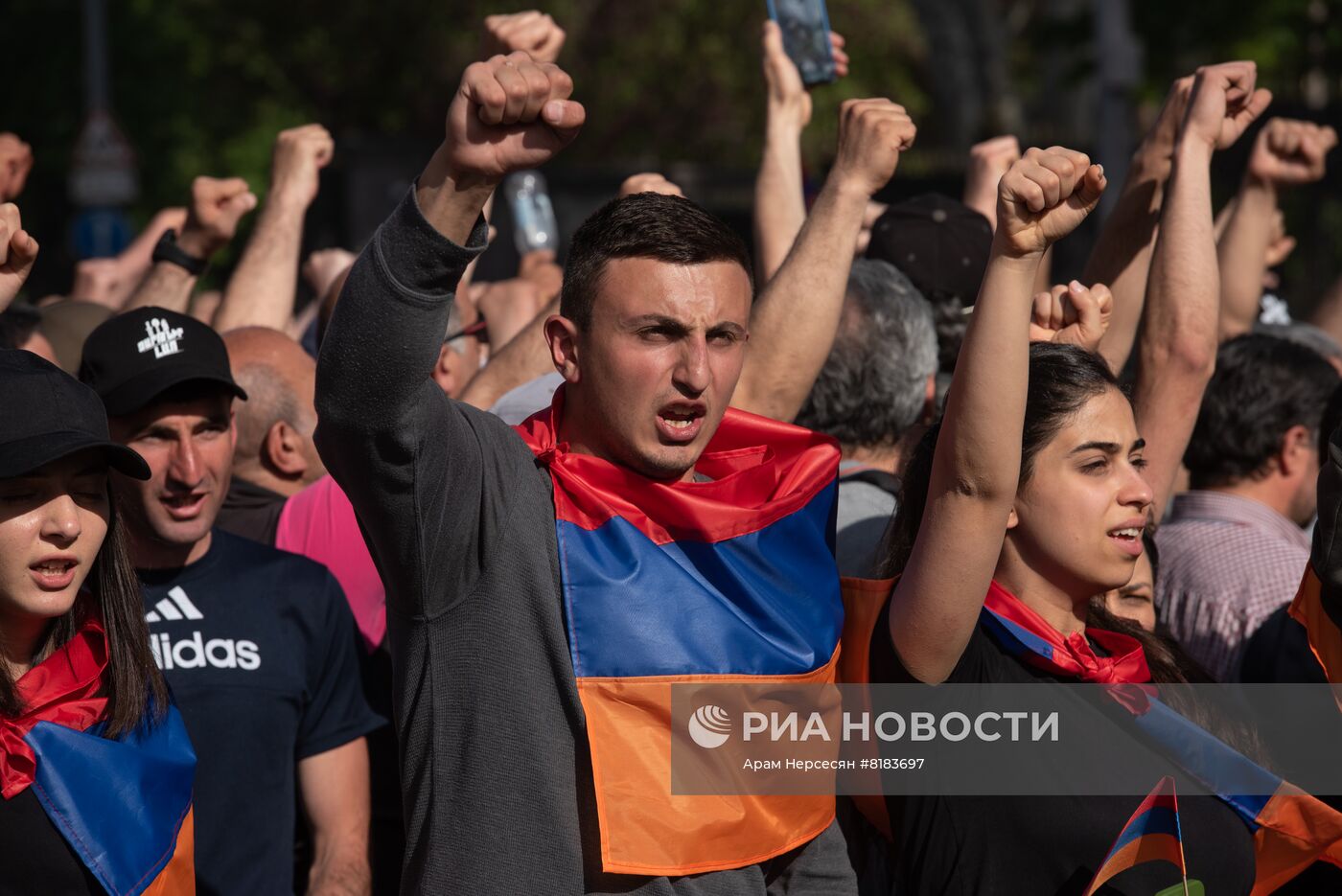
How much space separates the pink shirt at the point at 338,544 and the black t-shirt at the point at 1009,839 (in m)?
1.30

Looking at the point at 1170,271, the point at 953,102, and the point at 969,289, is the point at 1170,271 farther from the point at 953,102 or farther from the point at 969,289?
the point at 953,102

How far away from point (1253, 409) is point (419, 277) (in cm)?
272

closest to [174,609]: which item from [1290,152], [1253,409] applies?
[1253,409]

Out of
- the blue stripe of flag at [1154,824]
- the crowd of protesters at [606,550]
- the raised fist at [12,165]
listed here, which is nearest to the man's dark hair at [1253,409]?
the crowd of protesters at [606,550]

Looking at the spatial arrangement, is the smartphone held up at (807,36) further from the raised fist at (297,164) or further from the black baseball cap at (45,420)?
the black baseball cap at (45,420)

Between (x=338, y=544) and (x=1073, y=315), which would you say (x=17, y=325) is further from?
(x=1073, y=315)

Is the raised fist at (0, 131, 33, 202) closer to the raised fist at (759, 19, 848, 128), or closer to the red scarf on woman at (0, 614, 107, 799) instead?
the red scarf on woman at (0, 614, 107, 799)

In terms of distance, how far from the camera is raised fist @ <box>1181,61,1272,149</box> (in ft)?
12.5

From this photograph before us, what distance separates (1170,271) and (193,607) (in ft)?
7.15

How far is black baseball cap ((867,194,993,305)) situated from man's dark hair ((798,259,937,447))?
1.77 feet

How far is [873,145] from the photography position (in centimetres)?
366

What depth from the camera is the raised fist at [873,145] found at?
3652 mm

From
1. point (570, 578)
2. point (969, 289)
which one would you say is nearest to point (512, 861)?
point (570, 578)

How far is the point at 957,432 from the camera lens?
2777 mm
